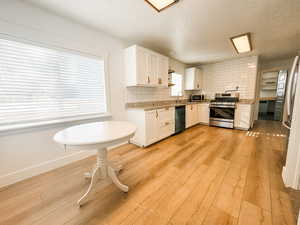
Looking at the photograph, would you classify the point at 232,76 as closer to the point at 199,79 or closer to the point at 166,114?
the point at 199,79

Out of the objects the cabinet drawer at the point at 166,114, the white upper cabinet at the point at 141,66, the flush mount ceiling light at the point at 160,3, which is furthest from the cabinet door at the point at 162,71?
the flush mount ceiling light at the point at 160,3

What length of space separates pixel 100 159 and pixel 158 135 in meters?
1.68

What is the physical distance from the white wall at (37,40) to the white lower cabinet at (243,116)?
14.1ft

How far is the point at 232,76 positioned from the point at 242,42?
1.68m

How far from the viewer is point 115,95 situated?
269 centimetres

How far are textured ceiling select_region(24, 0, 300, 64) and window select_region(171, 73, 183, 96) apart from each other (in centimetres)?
151

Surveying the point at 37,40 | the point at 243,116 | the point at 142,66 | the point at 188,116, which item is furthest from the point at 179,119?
the point at 37,40

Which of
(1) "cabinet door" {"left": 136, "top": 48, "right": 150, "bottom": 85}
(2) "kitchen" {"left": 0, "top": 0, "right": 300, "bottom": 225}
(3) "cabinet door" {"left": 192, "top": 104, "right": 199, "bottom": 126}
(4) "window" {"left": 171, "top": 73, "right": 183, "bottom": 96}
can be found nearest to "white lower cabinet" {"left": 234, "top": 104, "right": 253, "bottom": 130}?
(2) "kitchen" {"left": 0, "top": 0, "right": 300, "bottom": 225}

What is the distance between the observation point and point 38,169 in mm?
1775

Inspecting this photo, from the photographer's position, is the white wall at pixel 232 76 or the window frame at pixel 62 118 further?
the white wall at pixel 232 76

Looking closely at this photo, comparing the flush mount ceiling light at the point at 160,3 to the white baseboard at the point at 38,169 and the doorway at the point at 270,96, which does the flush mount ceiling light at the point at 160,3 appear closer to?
the white baseboard at the point at 38,169

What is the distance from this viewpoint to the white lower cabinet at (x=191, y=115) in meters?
3.95

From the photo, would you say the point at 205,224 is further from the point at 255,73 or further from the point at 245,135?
the point at 255,73

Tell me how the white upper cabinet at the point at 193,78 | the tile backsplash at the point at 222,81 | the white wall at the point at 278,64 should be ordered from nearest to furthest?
the tile backsplash at the point at 222,81
the white wall at the point at 278,64
the white upper cabinet at the point at 193,78
